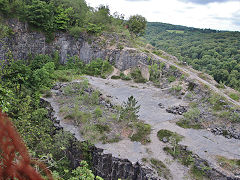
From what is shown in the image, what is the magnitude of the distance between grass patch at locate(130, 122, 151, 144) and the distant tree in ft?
111

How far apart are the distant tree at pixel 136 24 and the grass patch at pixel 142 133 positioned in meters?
33.9

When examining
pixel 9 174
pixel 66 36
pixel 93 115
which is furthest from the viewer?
pixel 66 36

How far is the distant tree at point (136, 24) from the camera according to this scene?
4778 centimetres

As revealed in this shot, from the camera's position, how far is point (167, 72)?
3366 centimetres

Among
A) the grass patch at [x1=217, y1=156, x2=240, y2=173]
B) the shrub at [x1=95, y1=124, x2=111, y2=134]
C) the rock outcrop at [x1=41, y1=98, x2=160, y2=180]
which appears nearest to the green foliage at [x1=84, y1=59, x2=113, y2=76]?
the shrub at [x1=95, y1=124, x2=111, y2=134]

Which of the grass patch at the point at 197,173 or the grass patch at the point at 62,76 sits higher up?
the grass patch at the point at 62,76

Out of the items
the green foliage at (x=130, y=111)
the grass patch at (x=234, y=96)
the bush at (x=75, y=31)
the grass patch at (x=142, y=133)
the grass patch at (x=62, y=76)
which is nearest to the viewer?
Result: the green foliage at (x=130, y=111)

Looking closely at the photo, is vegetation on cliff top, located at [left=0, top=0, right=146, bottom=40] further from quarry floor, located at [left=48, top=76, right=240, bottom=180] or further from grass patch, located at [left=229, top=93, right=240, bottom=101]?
grass patch, located at [left=229, top=93, right=240, bottom=101]

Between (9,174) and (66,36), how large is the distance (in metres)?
36.9

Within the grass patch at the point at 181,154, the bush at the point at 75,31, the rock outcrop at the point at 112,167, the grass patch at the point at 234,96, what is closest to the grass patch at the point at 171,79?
the grass patch at the point at 234,96

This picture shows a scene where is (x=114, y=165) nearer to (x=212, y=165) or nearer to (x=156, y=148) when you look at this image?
(x=156, y=148)

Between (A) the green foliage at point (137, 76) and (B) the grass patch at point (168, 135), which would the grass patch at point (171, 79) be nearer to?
(A) the green foliage at point (137, 76)

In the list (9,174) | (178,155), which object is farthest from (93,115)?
(9,174)

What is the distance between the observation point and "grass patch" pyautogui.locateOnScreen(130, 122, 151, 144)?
18.2 metres
